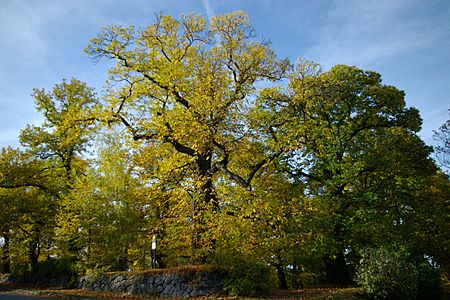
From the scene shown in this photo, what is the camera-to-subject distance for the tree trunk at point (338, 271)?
17.4 m

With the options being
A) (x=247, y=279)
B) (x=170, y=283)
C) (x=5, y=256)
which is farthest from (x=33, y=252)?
(x=247, y=279)

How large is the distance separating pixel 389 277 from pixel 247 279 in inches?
194

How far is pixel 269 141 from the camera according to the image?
597 inches

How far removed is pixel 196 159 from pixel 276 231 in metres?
5.04

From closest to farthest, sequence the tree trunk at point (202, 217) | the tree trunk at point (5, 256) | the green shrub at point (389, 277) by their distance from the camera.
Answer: the green shrub at point (389, 277), the tree trunk at point (202, 217), the tree trunk at point (5, 256)

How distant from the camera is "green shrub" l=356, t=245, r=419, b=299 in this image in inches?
455

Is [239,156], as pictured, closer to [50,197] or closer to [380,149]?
[380,149]

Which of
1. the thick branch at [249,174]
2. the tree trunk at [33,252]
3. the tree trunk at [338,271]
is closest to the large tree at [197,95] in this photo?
the thick branch at [249,174]

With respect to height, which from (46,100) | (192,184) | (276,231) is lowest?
(276,231)

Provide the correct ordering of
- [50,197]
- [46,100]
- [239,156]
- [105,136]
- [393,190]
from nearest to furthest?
[239,156], [393,190], [105,136], [50,197], [46,100]

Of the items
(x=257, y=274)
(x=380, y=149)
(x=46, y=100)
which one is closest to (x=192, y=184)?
(x=257, y=274)

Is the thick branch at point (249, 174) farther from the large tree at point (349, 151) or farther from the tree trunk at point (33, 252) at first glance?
the tree trunk at point (33, 252)

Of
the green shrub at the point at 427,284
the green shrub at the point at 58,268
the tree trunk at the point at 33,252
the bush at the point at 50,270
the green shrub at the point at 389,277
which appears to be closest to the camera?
the green shrub at the point at 389,277

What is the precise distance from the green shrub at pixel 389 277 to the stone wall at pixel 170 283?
17.6ft
